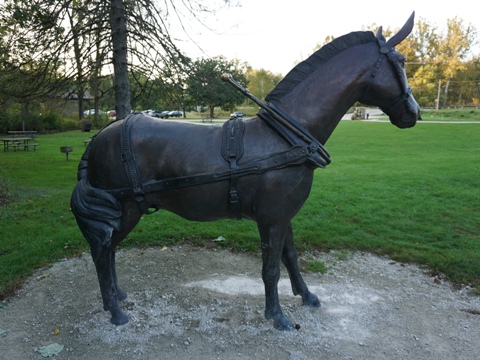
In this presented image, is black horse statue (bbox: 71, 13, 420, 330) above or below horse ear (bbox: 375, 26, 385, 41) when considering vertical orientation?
below

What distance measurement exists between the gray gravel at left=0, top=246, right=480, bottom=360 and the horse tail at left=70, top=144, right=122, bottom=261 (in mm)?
860

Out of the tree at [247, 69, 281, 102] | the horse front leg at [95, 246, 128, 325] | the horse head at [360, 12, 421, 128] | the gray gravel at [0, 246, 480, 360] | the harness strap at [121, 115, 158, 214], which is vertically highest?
the tree at [247, 69, 281, 102]

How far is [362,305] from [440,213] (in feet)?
13.6

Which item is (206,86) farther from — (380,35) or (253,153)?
(380,35)

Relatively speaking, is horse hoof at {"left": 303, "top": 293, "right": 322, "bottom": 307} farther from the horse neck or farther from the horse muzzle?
the horse muzzle

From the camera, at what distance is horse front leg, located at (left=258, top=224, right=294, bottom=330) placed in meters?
3.12

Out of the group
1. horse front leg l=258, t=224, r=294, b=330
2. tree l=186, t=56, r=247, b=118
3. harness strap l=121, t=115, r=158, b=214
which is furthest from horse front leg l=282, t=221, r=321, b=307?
tree l=186, t=56, r=247, b=118

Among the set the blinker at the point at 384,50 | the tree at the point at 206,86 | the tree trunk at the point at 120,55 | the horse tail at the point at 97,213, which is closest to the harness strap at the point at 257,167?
the horse tail at the point at 97,213

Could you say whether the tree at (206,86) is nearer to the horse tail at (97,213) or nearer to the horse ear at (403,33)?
the horse tail at (97,213)

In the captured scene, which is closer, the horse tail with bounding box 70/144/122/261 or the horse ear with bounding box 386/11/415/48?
the horse ear with bounding box 386/11/415/48

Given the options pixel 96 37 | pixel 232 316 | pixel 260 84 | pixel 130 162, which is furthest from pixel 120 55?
pixel 260 84

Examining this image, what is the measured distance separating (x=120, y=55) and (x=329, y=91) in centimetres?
481

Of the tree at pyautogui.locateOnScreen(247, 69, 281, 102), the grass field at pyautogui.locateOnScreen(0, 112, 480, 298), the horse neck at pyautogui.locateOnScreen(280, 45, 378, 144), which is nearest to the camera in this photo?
the horse neck at pyautogui.locateOnScreen(280, 45, 378, 144)

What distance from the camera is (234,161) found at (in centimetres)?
296
